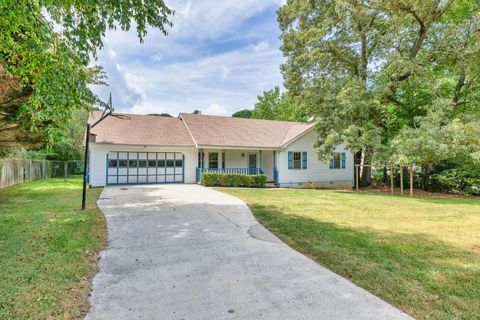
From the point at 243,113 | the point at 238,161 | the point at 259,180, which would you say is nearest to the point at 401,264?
the point at 259,180

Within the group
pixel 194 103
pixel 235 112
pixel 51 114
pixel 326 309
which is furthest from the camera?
pixel 235 112

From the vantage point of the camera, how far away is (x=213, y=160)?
20766 millimetres

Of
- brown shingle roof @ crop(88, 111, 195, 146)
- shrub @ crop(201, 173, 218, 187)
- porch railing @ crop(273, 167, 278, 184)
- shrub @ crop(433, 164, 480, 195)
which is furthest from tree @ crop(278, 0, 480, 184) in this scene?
brown shingle roof @ crop(88, 111, 195, 146)

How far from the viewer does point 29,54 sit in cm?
450

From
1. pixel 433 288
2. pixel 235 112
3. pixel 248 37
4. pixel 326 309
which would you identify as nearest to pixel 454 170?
pixel 248 37

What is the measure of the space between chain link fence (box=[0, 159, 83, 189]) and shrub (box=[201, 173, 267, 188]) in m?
10.9

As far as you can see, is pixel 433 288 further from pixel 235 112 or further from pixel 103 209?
pixel 235 112

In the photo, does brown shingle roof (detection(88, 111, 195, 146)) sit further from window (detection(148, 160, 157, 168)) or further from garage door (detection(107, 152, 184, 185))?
window (detection(148, 160, 157, 168))

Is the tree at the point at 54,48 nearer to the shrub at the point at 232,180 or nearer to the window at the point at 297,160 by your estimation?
the shrub at the point at 232,180

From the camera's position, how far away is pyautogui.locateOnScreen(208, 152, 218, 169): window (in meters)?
20.7

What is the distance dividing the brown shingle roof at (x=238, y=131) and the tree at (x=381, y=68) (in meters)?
3.38

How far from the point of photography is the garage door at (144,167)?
17688 millimetres

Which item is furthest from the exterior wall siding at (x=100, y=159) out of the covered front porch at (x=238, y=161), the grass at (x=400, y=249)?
the grass at (x=400, y=249)

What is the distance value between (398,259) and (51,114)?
21.3 ft
